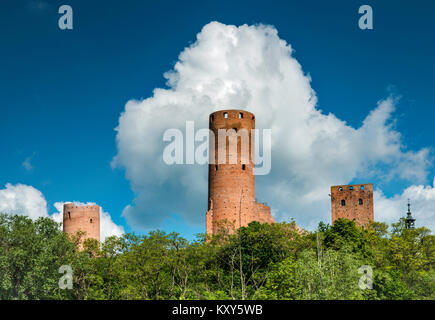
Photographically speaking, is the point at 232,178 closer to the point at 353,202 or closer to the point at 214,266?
the point at 214,266

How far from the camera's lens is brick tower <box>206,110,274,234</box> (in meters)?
52.4

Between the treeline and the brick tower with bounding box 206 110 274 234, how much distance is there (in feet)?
15.8

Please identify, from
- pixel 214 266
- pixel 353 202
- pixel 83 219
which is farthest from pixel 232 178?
pixel 353 202

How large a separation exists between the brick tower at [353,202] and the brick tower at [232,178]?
1831 cm

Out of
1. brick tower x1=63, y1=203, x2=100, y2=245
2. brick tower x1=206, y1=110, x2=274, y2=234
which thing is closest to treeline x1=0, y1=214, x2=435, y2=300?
brick tower x1=206, y1=110, x2=274, y2=234

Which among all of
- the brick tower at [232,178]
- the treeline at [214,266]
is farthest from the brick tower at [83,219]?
the treeline at [214,266]

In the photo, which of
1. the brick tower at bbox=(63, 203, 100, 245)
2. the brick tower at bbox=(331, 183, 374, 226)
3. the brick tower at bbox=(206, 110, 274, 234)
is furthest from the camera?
the brick tower at bbox=(331, 183, 374, 226)

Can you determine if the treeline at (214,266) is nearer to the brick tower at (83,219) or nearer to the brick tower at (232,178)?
the brick tower at (232,178)

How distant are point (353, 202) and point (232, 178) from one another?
2277 cm

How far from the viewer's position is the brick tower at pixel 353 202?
67.8 m

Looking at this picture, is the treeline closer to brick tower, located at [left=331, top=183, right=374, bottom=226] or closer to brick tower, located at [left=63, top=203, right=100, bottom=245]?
brick tower, located at [left=63, top=203, right=100, bottom=245]
